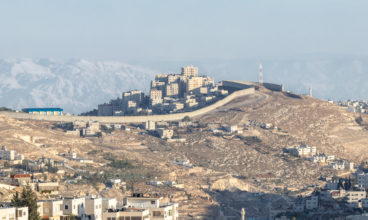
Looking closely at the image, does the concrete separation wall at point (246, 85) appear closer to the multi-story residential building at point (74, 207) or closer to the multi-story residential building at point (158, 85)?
the multi-story residential building at point (158, 85)

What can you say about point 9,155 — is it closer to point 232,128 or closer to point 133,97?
point 232,128

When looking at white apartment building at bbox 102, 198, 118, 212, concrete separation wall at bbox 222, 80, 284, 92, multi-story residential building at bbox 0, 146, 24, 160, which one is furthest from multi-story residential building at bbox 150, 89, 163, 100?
white apartment building at bbox 102, 198, 118, 212

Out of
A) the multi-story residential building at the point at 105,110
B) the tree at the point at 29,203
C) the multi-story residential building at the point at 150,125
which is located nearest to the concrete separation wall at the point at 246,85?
the multi-story residential building at the point at 105,110

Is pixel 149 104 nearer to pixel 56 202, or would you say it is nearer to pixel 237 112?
pixel 237 112

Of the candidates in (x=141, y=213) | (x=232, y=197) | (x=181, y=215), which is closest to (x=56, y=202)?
(x=141, y=213)

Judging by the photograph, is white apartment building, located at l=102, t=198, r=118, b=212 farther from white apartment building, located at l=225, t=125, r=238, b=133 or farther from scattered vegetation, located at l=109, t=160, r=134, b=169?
white apartment building, located at l=225, t=125, r=238, b=133

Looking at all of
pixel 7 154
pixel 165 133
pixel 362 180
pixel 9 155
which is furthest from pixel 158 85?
pixel 9 155
